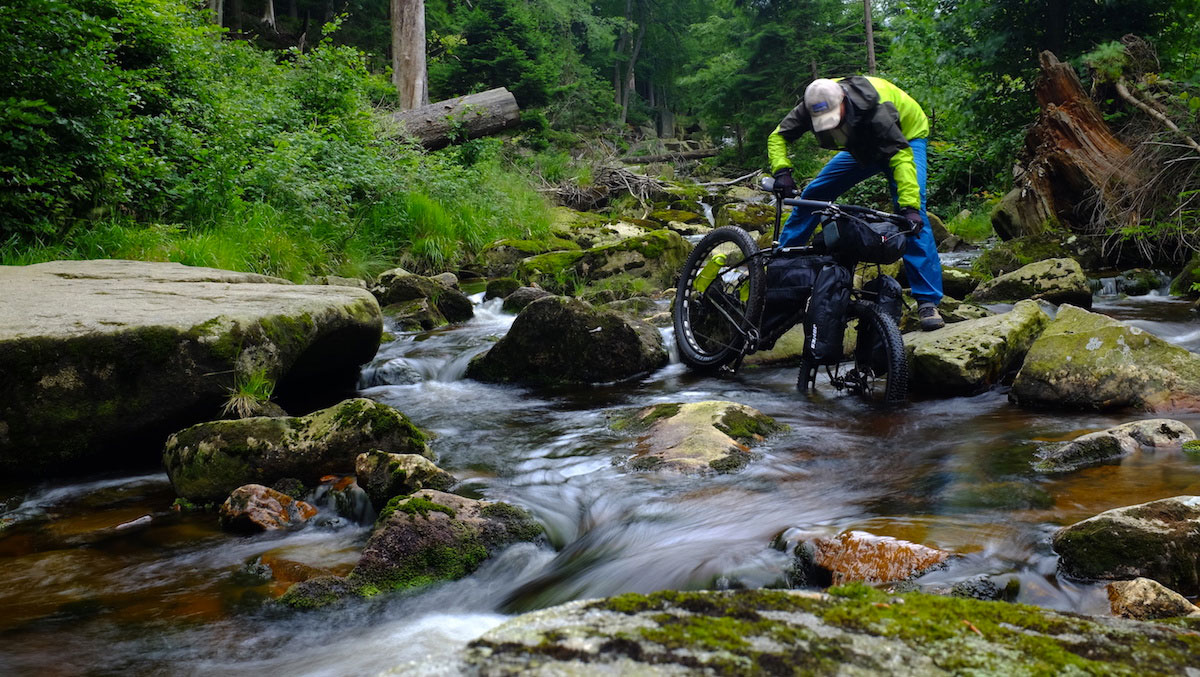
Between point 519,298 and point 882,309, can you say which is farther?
point 519,298

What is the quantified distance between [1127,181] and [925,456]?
7584 mm

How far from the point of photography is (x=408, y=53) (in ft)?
56.3

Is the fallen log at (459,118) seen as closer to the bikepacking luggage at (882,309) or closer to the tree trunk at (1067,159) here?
the tree trunk at (1067,159)

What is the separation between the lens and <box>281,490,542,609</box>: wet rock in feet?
9.20

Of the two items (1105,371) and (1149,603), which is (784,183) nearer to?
(1105,371)

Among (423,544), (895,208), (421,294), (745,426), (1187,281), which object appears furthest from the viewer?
(421,294)

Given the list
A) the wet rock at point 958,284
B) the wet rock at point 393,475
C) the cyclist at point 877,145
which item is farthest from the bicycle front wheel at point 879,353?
the wet rock at point 958,284

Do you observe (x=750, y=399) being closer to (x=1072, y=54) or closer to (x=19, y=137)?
(x=19, y=137)

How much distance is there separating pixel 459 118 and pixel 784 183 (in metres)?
11.8

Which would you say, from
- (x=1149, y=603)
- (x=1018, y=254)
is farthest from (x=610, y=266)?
(x=1149, y=603)

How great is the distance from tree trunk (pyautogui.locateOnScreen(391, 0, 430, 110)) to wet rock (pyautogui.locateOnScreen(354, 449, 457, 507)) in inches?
583

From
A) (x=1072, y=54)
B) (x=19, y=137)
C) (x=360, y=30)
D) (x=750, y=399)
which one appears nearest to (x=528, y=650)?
(x=750, y=399)

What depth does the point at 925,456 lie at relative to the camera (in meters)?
4.02

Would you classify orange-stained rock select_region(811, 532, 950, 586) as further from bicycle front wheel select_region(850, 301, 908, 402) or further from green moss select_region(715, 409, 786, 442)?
bicycle front wheel select_region(850, 301, 908, 402)
